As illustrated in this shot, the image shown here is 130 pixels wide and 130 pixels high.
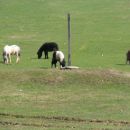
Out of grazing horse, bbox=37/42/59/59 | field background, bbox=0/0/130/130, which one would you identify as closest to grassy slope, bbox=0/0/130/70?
field background, bbox=0/0/130/130

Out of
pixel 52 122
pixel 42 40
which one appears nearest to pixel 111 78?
pixel 52 122

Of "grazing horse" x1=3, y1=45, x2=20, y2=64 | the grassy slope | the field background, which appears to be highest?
the grassy slope

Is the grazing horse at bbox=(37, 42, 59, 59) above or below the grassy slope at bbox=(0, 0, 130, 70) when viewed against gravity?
below

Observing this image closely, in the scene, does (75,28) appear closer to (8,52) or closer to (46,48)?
(46,48)

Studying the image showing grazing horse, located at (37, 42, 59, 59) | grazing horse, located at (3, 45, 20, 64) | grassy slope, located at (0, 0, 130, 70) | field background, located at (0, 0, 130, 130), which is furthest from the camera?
grassy slope, located at (0, 0, 130, 70)

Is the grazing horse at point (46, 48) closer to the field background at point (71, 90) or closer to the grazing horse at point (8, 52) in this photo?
the field background at point (71, 90)

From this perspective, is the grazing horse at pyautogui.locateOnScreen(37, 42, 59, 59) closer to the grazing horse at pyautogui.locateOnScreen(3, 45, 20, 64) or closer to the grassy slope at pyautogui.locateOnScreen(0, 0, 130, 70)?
the grassy slope at pyautogui.locateOnScreen(0, 0, 130, 70)

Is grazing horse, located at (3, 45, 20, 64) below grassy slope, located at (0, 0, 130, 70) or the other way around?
below

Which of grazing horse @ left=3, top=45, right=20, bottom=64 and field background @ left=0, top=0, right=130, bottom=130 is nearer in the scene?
field background @ left=0, top=0, right=130, bottom=130

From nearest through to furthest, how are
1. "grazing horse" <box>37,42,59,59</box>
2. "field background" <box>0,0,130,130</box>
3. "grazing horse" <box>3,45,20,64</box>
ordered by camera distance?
"field background" <box>0,0,130,130</box> → "grazing horse" <box>3,45,20,64</box> → "grazing horse" <box>37,42,59,59</box>

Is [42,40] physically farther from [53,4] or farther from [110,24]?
[53,4]

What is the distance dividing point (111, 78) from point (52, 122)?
30.1 feet

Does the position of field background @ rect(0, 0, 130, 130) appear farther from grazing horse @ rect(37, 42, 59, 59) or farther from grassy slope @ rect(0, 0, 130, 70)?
grazing horse @ rect(37, 42, 59, 59)

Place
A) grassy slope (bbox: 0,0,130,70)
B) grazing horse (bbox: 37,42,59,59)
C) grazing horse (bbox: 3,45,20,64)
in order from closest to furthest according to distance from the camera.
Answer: grazing horse (bbox: 3,45,20,64) → grazing horse (bbox: 37,42,59,59) → grassy slope (bbox: 0,0,130,70)
